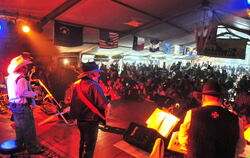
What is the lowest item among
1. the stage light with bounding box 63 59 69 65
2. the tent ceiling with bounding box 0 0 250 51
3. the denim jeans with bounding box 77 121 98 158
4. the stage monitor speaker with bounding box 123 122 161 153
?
the stage monitor speaker with bounding box 123 122 161 153

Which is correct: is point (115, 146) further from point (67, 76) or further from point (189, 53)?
point (189, 53)

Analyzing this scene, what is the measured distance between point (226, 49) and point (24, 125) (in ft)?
31.6

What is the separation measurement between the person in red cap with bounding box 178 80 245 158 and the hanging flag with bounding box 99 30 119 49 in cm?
793

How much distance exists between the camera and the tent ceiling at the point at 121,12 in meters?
6.05

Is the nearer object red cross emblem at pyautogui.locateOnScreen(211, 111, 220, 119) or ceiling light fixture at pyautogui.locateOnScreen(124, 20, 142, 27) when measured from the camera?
red cross emblem at pyautogui.locateOnScreen(211, 111, 220, 119)

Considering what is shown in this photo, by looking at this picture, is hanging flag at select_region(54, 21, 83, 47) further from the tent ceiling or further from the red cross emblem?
the red cross emblem

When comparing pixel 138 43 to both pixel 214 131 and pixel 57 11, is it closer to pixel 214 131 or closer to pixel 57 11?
pixel 57 11

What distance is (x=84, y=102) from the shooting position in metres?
2.71

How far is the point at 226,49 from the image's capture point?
9.07m

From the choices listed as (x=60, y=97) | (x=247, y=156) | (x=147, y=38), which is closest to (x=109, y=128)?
(x=60, y=97)

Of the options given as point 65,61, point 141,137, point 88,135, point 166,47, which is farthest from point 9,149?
point 166,47

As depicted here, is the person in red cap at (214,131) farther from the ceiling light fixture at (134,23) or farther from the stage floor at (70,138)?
the ceiling light fixture at (134,23)

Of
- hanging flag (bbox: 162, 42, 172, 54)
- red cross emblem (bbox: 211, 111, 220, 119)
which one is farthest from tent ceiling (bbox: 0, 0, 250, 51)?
red cross emblem (bbox: 211, 111, 220, 119)

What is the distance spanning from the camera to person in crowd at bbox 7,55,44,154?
10.1ft
